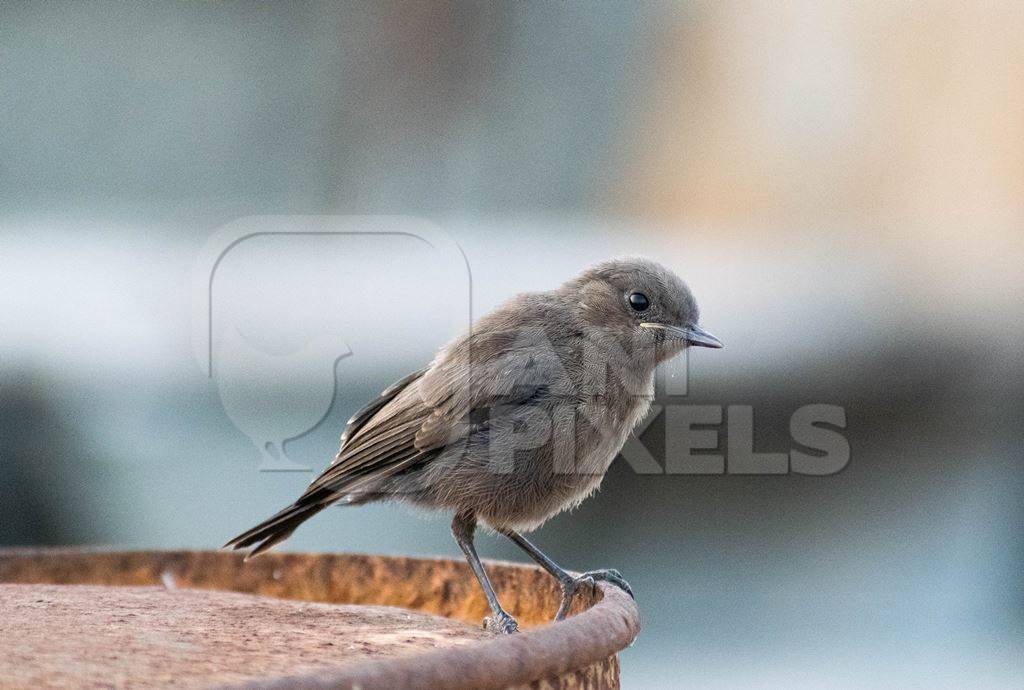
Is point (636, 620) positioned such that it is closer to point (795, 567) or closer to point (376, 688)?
point (376, 688)

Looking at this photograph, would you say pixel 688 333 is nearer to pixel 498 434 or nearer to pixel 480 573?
pixel 498 434

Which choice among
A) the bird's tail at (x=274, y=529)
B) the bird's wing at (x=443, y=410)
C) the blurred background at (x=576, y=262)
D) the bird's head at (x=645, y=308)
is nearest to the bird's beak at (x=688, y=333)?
the bird's head at (x=645, y=308)

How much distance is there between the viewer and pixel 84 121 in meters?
5.17

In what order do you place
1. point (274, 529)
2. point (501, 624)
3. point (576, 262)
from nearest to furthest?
point (501, 624)
point (274, 529)
point (576, 262)

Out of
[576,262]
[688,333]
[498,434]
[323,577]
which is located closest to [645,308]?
[688,333]

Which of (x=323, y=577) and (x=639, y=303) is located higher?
(x=639, y=303)

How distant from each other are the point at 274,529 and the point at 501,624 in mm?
677

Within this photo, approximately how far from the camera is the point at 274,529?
114 inches

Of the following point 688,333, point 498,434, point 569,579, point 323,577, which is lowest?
point 323,577

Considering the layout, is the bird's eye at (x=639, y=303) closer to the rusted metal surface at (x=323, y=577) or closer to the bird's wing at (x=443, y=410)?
the bird's wing at (x=443, y=410)

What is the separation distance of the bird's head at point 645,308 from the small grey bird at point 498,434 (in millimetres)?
58

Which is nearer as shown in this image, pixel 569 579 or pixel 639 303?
pixel 569 579

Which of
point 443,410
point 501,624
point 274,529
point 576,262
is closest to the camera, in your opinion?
point 501,624

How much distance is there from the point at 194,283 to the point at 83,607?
2992 millimetres
